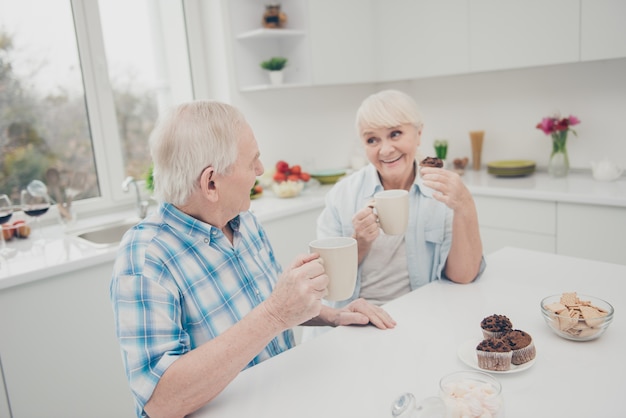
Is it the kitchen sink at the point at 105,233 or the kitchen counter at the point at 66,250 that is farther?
the kitchen sink at the point at 105,233

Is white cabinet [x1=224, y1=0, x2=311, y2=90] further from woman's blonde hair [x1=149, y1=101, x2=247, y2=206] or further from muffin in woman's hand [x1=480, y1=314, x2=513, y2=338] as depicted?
muffin in woman's hand [x1=480, y1=314, x2=513, y2=338]

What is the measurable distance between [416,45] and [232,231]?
8.22ft

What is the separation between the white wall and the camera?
3.03 m

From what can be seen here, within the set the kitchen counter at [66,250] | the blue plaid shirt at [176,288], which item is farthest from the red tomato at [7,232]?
the blue plaid shirt at [176,288]

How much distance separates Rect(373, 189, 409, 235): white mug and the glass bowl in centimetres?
158

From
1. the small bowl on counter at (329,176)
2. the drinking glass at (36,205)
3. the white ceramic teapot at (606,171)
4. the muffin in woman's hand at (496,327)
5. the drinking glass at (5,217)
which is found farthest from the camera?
the small bowl on counter at (329,176)

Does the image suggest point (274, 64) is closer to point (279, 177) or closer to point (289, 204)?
point (279, 177)

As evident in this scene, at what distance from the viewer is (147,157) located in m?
3.14

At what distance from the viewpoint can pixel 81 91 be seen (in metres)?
2.86

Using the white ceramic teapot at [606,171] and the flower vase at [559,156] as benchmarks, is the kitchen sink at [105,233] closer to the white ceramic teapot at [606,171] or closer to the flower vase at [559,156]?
the flower vase at [559,156]

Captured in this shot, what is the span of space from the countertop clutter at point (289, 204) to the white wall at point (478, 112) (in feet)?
0.72

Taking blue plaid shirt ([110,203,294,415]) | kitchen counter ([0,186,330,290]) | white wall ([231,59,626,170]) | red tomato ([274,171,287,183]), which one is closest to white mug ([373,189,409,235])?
blue plaid shirt ([110,203,294,415])

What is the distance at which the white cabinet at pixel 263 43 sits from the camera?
3.25 m

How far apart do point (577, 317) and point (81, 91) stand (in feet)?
8.69
